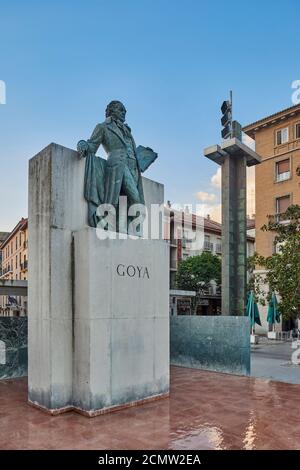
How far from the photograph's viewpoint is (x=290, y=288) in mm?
11102

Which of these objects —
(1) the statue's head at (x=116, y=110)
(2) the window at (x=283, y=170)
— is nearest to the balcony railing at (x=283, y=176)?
(2) the window at (x=283, y=170)

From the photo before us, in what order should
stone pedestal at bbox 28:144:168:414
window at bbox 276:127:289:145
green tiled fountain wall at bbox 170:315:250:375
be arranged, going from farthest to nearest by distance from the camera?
window at bbox 276:127:289:145 < green tiled fountain wall at bbox 170:315:250:375 < stone pedestal at bbox 28:144:168:414

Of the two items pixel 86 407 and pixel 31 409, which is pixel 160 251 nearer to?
pixel 86 407

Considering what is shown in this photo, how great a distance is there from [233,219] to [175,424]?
741 cm

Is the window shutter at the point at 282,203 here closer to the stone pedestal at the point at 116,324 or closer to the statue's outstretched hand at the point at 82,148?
the stone pedestal at the point at 116,324

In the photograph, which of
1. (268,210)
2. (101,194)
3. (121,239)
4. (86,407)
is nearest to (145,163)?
(101,194)

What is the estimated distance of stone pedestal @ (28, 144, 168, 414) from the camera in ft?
20.8

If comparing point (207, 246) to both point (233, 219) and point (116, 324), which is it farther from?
point (116, 324)

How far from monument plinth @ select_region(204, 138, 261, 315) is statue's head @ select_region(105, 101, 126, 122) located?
489 cm

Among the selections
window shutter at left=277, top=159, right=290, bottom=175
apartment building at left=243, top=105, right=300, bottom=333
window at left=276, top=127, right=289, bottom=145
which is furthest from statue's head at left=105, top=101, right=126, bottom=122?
window at left=276, top=127, right=289, bottom=145

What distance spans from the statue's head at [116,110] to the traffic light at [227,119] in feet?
17.7

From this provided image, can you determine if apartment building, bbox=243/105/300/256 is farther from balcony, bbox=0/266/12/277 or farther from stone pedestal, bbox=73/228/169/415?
balcony, bbox=0/266/12/277

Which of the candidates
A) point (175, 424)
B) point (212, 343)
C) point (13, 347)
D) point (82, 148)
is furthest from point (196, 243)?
point (175, 424)
